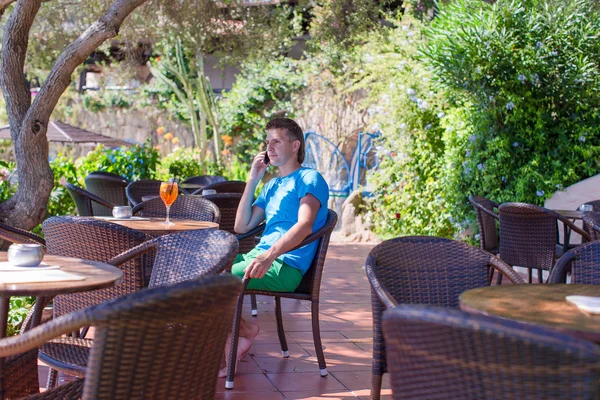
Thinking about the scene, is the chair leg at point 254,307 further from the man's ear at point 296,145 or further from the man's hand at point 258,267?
the man's hand at point 258,267

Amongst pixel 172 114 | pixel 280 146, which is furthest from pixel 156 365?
pixel 172 114

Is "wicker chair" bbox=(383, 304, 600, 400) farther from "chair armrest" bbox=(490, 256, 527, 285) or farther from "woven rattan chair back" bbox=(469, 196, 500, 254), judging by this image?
"woven rattan chair back" bbox=(469, 196, 500, 254)

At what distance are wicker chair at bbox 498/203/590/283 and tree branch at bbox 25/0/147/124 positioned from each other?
261 centimetres

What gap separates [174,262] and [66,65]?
2.57 m

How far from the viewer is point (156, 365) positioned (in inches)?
60.4

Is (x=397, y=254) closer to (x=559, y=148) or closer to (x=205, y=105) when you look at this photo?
(x=559, y=148)

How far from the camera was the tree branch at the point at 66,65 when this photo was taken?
15.0 feet

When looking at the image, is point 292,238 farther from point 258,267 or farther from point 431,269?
point 431,269

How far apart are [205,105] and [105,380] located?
41.5 ft

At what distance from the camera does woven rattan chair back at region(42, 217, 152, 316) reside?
2.78 m

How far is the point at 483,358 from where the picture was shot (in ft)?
4.13

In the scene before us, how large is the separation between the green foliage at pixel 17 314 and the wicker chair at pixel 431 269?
211 centimetres

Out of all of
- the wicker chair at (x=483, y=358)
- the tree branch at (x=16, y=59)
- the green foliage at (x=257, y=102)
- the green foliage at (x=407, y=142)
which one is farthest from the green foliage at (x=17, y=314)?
the green foliage at (x=257, y=102)

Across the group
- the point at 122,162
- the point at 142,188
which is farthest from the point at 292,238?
the point at 122,162
